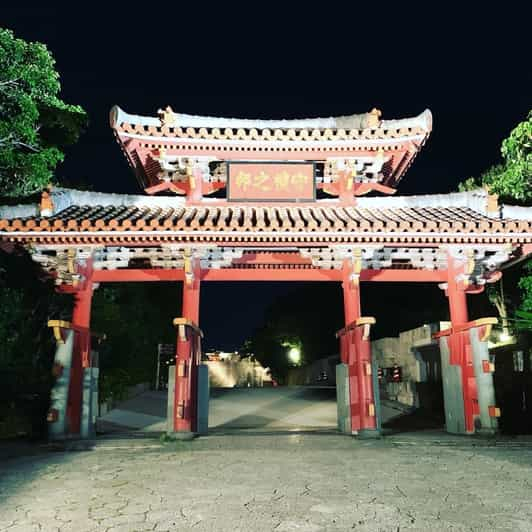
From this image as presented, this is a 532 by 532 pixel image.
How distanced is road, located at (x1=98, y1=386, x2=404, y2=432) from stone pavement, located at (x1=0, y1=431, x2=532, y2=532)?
16.1 feet

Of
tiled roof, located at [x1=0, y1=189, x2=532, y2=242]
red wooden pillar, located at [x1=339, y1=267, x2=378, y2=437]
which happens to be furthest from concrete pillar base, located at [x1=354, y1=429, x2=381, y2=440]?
tiled roof, located at [x1=0, y1=189, x2=532, y2=242]

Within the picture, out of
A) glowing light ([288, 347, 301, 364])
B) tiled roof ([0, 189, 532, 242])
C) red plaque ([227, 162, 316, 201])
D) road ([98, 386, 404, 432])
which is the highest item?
red plaque ([227, 162, 316, 201])

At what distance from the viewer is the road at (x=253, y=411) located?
528 inches

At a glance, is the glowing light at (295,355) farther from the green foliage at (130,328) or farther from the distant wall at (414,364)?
the distant wall at (414,364)

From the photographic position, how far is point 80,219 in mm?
10180

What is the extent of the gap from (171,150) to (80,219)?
2.97m

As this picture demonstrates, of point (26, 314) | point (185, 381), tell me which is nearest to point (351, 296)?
point (185, 381)

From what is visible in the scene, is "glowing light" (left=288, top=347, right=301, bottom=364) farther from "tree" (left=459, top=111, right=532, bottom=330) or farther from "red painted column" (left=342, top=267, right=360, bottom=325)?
"red painted column" (left=342, top=267, right=360, bottom=325)

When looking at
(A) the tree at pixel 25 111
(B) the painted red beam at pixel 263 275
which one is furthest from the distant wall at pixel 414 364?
(A) the tree at pixel 25 111

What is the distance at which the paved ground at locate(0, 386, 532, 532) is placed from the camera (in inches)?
163

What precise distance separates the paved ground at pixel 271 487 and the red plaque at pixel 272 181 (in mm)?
6153

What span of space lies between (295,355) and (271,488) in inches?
1286

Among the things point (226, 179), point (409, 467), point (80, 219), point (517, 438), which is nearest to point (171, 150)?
point (226, 179)

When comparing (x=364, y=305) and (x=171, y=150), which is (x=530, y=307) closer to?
(x=171, y=150)
